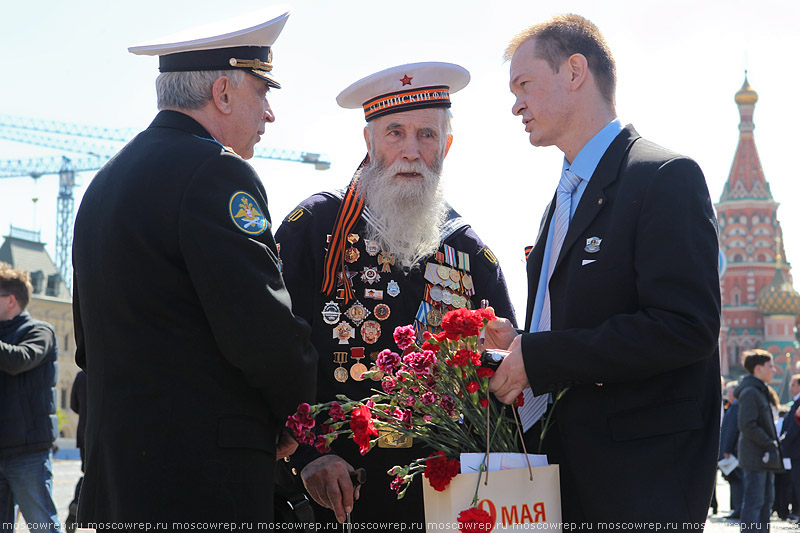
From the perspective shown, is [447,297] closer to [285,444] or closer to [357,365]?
[357,365]

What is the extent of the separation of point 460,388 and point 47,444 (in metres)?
5.10

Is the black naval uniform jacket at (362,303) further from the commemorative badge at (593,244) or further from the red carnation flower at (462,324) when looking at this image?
the commemorative badge at (593,244)

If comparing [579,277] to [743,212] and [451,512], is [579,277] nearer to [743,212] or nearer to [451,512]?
[451,512]

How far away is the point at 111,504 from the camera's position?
9.08 ft

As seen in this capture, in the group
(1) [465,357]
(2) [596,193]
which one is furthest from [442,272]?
(1) [465,357]

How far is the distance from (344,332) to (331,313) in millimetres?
93

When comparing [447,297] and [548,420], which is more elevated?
[447,297]

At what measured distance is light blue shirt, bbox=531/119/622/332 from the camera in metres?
3.09

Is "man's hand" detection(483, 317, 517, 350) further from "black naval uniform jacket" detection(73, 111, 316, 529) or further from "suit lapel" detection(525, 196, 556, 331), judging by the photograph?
"black naval uniform jacket" detection(73, 111, 316, 529)

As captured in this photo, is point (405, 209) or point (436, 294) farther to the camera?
point (405, 209)

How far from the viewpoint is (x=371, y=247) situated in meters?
4.05

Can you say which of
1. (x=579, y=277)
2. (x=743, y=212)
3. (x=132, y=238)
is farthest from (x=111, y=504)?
(x=743, y=212)

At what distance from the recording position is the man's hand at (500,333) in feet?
10.3

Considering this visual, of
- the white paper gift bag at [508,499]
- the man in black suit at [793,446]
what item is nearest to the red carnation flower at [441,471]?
the white paper gift bag at [508,499]
